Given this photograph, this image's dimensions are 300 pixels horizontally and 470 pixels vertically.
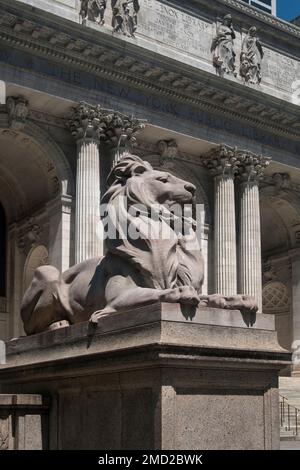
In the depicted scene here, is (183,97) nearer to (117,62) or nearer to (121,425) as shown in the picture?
(117,62)

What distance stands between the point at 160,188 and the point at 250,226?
2504cm

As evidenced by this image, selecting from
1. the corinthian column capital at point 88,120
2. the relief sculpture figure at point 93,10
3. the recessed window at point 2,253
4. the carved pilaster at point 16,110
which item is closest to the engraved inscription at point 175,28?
the relief sculpture figure at point 93,10

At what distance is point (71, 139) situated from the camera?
2827cm

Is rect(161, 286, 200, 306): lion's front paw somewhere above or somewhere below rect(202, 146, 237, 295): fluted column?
below

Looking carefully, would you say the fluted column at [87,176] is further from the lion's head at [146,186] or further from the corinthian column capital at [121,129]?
the lion's head at [146,186]

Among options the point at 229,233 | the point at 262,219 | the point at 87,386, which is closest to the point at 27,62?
the point at 229,233

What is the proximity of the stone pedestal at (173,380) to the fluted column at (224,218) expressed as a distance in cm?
2398

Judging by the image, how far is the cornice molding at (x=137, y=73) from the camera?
84.4 feet

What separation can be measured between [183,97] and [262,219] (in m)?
10.5

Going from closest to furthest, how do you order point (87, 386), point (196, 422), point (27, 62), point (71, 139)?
point (196, 422) < point (87, 386) < point (27, 62) < point (71, 139)

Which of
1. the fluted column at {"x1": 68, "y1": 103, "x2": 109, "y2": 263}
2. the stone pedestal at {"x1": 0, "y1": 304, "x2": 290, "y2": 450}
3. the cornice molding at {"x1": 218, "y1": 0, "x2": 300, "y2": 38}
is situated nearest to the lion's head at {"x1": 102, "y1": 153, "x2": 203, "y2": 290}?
the stone pedestal at {"x1": 0, "y1": 304, "x2": 290, "y2": 450}

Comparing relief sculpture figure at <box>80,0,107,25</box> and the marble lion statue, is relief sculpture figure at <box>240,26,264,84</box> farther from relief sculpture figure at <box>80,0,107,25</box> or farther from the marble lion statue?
the marble lion statue

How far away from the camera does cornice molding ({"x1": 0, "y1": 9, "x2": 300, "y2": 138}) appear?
25.7m

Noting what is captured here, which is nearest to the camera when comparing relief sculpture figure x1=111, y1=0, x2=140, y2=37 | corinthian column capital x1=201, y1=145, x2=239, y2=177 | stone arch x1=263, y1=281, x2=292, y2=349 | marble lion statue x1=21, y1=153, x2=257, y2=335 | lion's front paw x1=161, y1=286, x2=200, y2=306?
lion's front paw x1=161, y1=286, x2=200, y2=306
